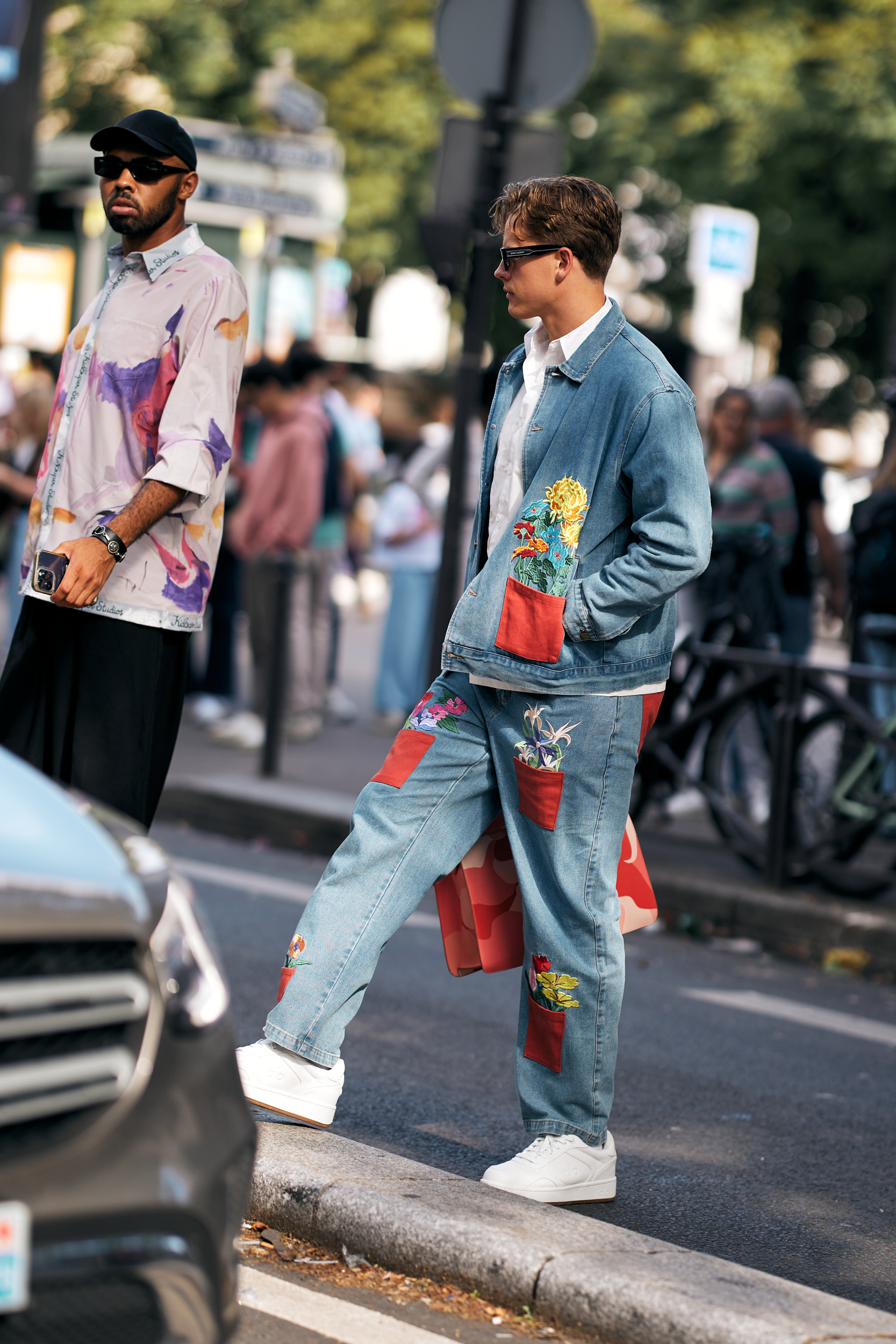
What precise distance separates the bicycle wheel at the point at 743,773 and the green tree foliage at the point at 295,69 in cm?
2652

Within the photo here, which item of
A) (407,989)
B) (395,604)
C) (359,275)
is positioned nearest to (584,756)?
(407,989)

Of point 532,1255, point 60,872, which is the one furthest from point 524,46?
point 60,872

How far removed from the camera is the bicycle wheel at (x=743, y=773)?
7.75m

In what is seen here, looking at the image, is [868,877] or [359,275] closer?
[868,877]

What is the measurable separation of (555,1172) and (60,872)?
5.70 ft

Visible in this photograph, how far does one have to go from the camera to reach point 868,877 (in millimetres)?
7418

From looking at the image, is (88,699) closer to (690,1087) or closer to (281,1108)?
(281,1108)

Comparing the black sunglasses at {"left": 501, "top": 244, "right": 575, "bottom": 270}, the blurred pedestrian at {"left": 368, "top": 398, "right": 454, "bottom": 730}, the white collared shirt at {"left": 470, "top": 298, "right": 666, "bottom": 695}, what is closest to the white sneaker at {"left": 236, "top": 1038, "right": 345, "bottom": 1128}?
the white collared shirt at {"left": 470, "top": 298, "right": 666, "bottom": 695}

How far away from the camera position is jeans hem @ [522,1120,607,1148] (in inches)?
153

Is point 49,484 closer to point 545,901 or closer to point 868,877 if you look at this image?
point 545,901

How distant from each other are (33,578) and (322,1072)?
1.17m

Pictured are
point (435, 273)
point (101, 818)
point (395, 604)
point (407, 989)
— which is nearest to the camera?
point (101, 818)

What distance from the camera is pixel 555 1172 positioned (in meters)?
3.85

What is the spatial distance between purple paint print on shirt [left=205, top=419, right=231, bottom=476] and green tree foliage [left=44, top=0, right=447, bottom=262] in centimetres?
2954
